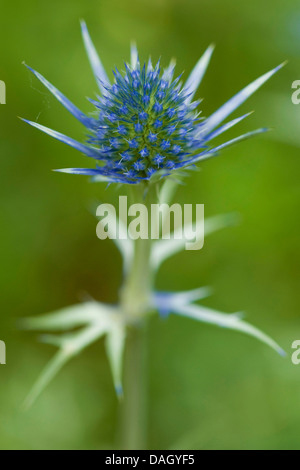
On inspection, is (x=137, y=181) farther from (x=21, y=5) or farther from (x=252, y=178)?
(x=21, y=5)

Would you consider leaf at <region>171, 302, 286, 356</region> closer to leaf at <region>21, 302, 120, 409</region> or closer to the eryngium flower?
leaf at <region>21, 302, 120, 409</region>

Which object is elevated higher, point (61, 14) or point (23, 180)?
point (61, 14)

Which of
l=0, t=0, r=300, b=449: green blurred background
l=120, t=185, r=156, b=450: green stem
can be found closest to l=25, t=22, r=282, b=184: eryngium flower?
l=120, t=185, r=156, b=450: green stem

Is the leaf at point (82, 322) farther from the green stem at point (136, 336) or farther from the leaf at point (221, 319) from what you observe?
the leaf at point (221, 319)

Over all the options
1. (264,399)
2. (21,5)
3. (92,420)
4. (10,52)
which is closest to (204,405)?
(264,399)

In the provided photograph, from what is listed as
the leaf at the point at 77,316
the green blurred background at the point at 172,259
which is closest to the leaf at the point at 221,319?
the leaf at the point at 77,316

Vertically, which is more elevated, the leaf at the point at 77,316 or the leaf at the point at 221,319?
the leaf at the point at 77,316

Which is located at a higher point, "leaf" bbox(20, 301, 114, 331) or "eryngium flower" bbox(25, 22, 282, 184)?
"eryngium flower" bbox(25, 22, 282, 184)
